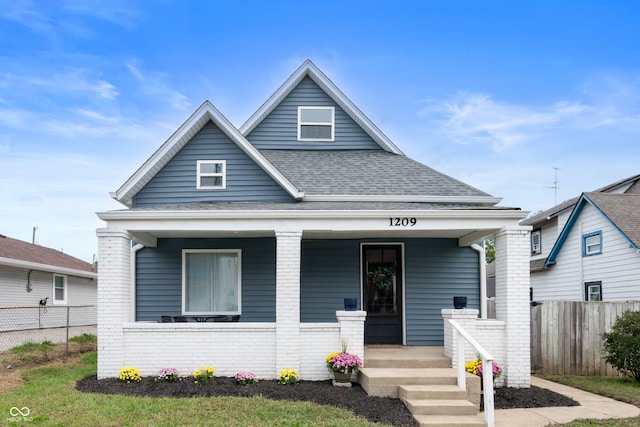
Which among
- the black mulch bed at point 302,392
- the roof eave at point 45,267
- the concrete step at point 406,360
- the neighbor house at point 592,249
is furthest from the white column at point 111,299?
the neighbor house at point 592,249

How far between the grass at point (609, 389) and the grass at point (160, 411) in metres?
3.12

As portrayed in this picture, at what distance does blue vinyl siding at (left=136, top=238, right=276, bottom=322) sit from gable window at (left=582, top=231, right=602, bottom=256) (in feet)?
36.3

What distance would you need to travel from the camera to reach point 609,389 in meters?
10.1

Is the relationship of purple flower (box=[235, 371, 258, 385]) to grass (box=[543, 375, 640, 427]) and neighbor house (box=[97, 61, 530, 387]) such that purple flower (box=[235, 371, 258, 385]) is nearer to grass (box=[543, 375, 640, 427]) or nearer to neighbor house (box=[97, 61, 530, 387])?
neighbor house (box=[97, 61, 530, 387])

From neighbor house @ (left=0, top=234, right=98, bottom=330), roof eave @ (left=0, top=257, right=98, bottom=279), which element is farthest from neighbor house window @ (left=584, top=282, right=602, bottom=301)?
roof eave @ (left=0, top=257, right=98, bottom=279)

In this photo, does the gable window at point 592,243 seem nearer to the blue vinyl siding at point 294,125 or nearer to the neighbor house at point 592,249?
the neighbor house at point 592,249

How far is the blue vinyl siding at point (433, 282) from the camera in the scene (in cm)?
1223

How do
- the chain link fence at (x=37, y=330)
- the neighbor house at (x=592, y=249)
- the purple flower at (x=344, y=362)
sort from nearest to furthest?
1. the purple flower at (x=344, y=362)
2. the chain link fence at (x=37, y=330)
3. the neighbor house at (x=592, y=249)

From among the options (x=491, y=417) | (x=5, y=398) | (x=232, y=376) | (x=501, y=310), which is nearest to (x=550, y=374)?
(x=501, y=310)

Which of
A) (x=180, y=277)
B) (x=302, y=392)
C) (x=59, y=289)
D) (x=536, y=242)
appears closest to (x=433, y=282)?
(x=302, y=392)

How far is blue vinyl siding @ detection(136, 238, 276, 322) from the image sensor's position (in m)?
12.1

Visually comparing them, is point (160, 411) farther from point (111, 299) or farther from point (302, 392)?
point (111, 299)

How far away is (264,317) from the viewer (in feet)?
39.7

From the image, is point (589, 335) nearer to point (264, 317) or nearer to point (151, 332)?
point (264, 317)
